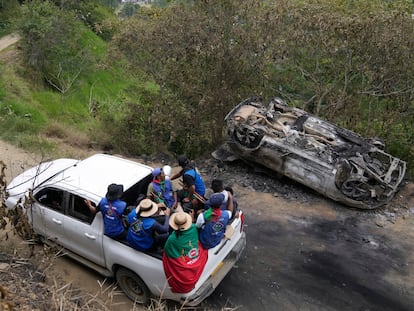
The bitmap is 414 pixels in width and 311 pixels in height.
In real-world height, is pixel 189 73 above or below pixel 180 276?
above

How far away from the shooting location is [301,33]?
10953mm

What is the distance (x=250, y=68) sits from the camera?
432 inches

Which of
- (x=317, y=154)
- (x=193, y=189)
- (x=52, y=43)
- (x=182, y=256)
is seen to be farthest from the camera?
(x=52, y=43)

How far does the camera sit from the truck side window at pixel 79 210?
6105 mm

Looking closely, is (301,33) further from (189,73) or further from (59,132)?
(59,132)

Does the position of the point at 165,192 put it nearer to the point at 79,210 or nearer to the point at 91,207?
the point at 91,207

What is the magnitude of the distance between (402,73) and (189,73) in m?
5.63

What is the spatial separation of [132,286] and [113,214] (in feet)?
4.22

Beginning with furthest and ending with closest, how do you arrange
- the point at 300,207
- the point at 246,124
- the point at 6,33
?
the point at 6,33, the point at 246,124, the point at 300,207

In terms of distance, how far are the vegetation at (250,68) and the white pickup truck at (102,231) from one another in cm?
476

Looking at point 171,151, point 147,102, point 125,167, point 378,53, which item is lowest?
point 171,151

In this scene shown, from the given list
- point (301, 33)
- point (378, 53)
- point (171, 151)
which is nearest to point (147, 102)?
point (171, 151)

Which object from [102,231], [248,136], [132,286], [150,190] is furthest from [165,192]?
[248,136]

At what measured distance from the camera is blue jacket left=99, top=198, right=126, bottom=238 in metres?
5.65
